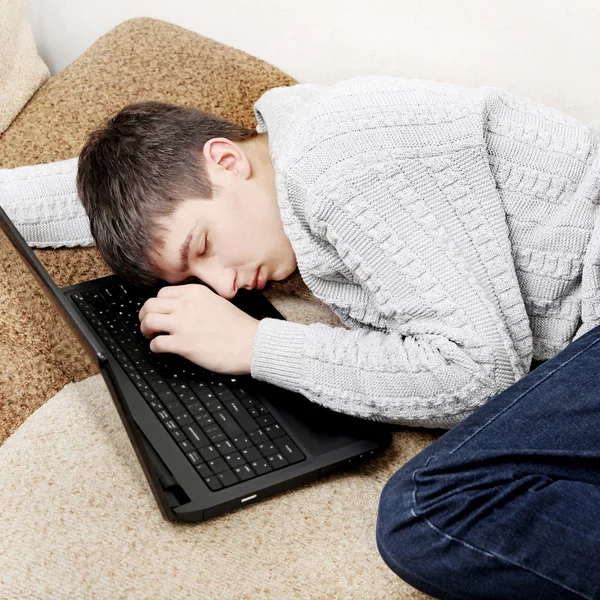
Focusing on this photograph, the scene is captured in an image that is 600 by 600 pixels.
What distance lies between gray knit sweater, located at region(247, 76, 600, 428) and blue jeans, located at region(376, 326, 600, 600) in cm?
10

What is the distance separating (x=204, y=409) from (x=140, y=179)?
368 millimetres

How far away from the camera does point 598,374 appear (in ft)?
3.09

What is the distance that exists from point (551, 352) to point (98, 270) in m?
0.75

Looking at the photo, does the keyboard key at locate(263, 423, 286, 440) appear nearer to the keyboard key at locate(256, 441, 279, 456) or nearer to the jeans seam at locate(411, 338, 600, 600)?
the keyboard key at locate(256, 441, 279, 456)

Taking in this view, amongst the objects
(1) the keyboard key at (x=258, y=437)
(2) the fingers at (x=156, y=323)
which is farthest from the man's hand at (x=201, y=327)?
A: (1) the keyboard key at (x=258, y=437)

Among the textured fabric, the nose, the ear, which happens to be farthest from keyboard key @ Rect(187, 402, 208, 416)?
the textured fabric

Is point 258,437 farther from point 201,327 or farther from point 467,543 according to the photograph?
point 467,543

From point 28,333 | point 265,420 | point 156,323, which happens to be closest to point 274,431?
point 265,420

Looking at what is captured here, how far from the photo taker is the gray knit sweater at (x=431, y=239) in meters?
1.01

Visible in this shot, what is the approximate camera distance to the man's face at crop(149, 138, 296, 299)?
1.12m

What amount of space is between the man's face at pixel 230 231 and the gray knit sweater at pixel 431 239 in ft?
0.25

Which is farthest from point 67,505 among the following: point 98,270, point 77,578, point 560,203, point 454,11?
point 454,11

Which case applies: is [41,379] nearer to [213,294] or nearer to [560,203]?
[213,294]

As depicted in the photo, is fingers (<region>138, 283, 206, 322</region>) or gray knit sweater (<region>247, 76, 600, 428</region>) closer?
gray knit sweater (<region>247, 76, 600, 428</region>)
